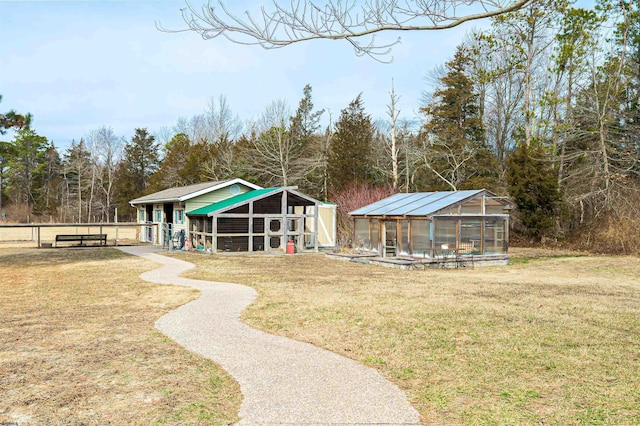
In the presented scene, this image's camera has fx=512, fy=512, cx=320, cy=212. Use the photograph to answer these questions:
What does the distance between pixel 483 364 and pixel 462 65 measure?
36.7m

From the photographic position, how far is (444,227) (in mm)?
20000

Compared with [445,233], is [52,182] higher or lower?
higher

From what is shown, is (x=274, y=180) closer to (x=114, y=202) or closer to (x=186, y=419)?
(x=114, y=202)

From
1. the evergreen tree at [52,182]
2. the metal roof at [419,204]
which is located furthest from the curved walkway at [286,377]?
the evergreen tree at [52,182]

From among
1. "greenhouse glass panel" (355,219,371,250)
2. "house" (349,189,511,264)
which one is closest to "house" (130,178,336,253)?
"greenhouse glass panel" (355,219,371,250)

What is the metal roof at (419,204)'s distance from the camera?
1994 centimetres

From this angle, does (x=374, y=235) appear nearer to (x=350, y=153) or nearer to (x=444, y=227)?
(x=444, y=227)

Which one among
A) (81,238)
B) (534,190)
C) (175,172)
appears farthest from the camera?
(175,172)

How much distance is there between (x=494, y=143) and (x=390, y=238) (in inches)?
857

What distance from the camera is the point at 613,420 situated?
197 inches

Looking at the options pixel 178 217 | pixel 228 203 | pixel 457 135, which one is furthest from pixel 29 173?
pixel 457 135

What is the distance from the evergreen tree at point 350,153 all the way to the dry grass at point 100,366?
2553 centimetres

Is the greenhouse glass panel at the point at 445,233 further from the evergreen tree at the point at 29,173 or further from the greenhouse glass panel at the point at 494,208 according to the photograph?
the evergreen tree at the point at 29,173

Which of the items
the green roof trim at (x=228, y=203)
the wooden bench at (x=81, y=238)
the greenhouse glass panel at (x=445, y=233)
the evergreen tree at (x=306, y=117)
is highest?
the evergreen tree at (x=306, y=117)
